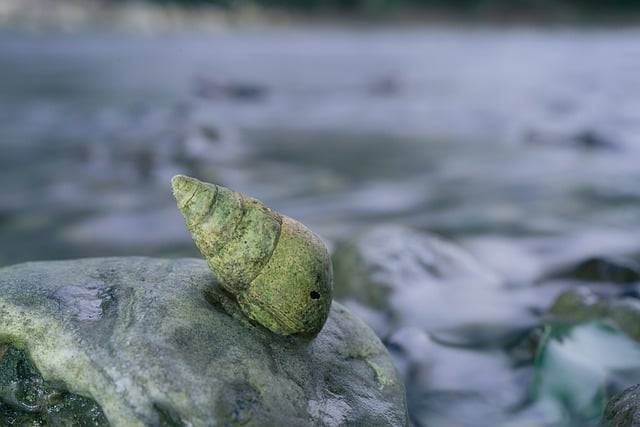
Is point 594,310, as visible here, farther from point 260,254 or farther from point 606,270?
point 260,254

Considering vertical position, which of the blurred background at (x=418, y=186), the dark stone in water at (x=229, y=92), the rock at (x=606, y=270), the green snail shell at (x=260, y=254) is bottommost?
the dark stone in water at (x=229, y=92)

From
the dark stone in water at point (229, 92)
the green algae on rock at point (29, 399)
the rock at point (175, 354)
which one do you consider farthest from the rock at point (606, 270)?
the dark stone in water at point (229, 92)

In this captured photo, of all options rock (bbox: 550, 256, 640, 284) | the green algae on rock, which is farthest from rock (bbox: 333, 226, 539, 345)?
the green algae on rock

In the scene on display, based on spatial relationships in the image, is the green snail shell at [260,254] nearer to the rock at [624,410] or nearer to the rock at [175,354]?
the rock at [175,354]

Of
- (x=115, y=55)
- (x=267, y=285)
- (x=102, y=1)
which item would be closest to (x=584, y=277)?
(x=267, y=285)

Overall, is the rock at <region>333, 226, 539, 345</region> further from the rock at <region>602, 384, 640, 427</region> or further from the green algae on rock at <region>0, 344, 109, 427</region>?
the green algae on rock at <region>0, 344, 109, 427</region>

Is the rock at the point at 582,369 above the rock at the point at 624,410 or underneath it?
underneath

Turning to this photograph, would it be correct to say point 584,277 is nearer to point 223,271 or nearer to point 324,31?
point 223,271
